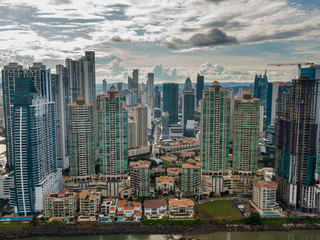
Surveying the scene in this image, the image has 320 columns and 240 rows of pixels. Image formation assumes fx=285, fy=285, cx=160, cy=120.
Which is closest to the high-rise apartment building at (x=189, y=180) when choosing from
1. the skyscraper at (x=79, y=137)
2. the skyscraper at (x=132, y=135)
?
the skyscraper at (x=79, y=137)

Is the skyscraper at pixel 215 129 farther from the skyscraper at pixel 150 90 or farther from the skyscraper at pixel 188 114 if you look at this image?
the skyscraper at pixel 150 90

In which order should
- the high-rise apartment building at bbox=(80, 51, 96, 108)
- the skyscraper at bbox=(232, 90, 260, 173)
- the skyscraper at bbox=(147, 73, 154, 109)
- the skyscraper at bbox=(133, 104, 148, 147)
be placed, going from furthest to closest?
the skyscraper at bbox=(147, 73, 154, 109)
the skyscraper at bbox=(133, 104, 148, 147)
the high-rise apartment building at bbox=(80, 51, 96, 108)
the skyscraper at bbox=(232, 90, 260, 173)

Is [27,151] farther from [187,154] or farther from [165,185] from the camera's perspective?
[187,154]

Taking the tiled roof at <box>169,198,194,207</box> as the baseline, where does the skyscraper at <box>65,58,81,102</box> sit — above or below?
above

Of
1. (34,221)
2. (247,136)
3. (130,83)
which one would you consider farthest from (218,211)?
Answer: (130,83)

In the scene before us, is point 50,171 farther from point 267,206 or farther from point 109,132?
point 267,206

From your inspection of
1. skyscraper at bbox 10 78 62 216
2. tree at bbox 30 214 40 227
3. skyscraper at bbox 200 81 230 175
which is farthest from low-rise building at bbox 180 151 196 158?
tree at bbox 30 214 40 227

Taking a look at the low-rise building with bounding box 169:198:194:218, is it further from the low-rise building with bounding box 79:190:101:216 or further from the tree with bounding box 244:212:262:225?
the low-rise building with bounding box 79:190:101:216
